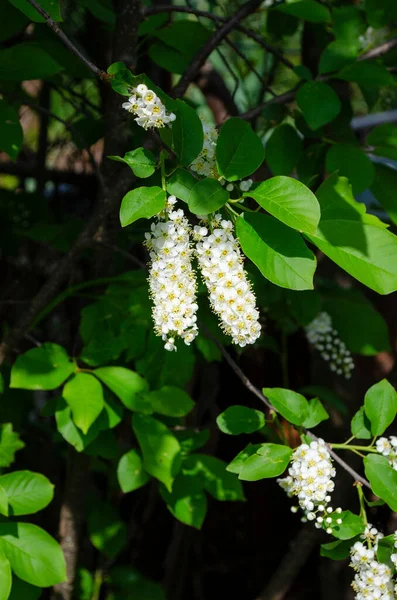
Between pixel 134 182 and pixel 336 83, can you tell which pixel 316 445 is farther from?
pixel 336 83

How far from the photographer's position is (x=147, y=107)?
30.2 inches

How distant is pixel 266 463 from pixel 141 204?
1.28 ft

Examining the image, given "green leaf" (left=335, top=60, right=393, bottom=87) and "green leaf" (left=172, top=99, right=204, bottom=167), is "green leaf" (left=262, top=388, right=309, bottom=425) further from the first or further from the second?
"green leaf" (left=335, top=60, right=393, bottom=87)

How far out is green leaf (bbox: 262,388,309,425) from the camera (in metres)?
0.95

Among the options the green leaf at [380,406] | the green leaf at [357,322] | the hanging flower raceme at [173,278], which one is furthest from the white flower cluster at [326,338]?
the hanging flower raceme at [173,278]

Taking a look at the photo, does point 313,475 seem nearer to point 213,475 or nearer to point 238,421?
point 238,421

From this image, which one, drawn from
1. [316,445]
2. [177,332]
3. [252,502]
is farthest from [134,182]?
[252,502]

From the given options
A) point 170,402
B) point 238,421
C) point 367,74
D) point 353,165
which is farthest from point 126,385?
point 367,74

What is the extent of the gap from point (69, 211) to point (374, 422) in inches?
49.6

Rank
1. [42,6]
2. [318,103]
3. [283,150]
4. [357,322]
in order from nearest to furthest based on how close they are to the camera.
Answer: [42,6]
[318,103]
[283,150]
[357,322]

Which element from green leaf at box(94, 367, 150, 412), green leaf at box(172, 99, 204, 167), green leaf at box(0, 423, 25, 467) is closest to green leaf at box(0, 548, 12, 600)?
green leaf at box(0, 423, 25, 467)

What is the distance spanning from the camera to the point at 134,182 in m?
1.14

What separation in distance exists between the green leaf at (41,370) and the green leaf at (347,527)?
1.61 ft

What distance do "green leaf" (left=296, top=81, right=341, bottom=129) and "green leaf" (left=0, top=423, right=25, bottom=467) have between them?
29.0 inches
